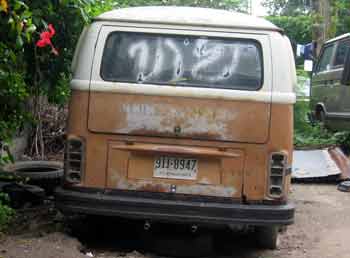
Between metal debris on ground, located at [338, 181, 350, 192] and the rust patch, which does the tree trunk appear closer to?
metal debris on ground, located at [338, 181, 350, 192]

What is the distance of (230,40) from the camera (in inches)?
197

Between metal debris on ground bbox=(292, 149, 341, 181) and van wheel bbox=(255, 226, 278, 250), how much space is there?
369cm

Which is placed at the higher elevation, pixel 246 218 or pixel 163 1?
pixel 163 1

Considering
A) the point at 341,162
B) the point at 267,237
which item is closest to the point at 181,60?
the point at 267,237

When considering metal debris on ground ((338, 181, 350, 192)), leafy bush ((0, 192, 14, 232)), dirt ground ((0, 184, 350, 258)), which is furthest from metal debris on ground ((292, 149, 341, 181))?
leafy bush ((0, 192, 14, 232))

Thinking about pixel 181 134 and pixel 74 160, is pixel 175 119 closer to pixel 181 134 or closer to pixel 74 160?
pixel 181 134

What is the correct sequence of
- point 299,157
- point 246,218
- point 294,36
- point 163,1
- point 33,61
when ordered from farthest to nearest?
1. point 294,36
2. point 163,1
3. point 299,157
4. point 33,61
5. point 246,218

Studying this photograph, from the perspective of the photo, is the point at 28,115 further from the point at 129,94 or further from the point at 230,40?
the point at 230,40

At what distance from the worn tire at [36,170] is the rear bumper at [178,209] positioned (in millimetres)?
1793

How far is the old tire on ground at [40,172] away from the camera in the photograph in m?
6.59

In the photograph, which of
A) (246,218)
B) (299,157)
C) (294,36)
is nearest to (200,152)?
(246,218)

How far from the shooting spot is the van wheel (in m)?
5.54

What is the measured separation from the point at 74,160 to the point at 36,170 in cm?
229

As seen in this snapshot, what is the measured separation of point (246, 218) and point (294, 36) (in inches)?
994
